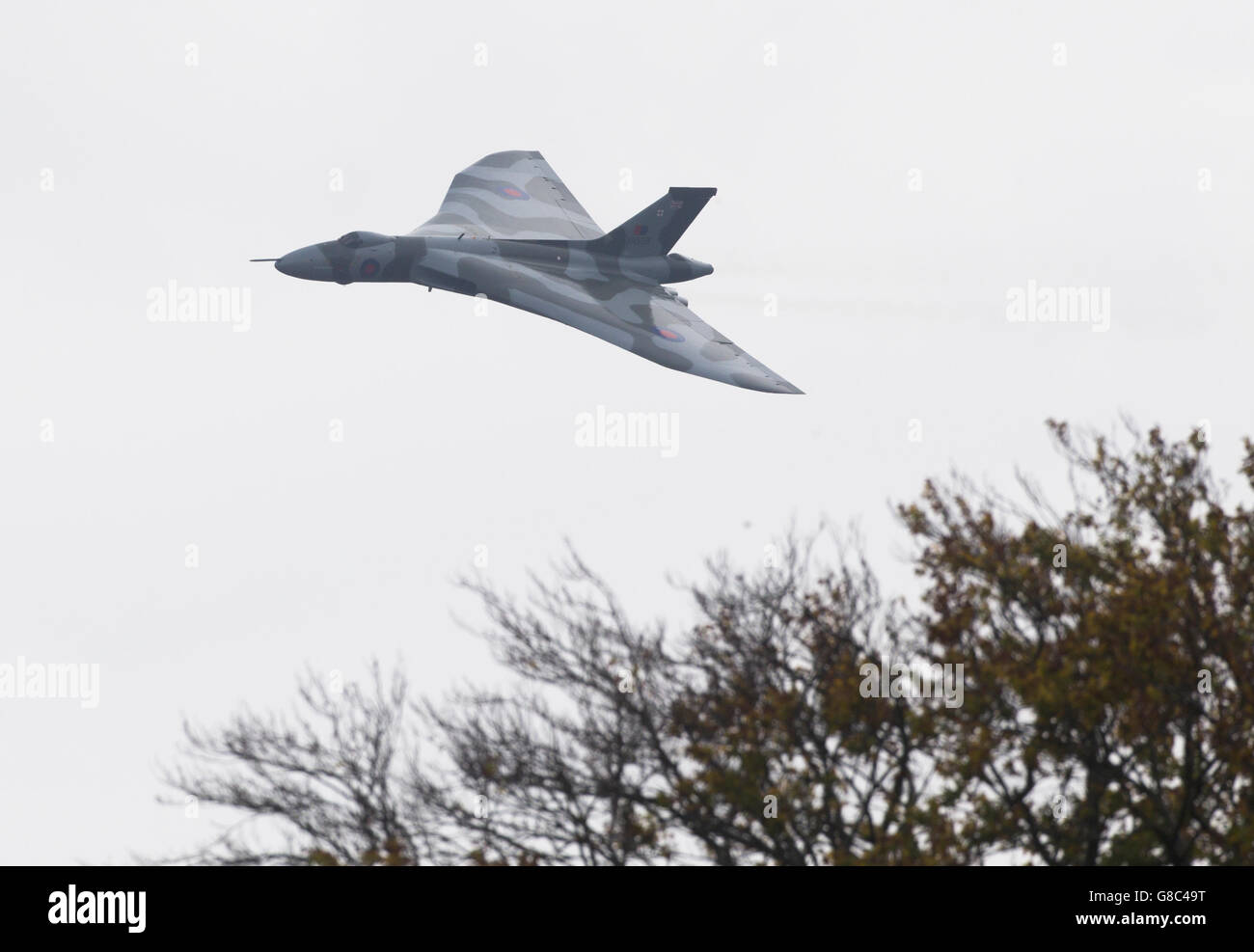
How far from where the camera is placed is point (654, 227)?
152 feet

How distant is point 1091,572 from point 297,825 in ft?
55.2

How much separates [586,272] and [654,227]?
2.34 meters

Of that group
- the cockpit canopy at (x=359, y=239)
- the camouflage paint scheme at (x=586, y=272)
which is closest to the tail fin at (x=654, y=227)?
the camouflage paint scheme at (x=586, y=272)

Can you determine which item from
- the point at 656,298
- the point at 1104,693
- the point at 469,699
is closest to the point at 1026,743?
the point at 1104,693

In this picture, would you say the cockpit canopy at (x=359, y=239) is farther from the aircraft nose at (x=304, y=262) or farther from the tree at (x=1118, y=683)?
the tree at (x=1118, y=683)

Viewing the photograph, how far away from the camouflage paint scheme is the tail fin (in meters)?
0.03

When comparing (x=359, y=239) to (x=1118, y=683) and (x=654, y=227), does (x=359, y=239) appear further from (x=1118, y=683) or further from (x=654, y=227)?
(x=1118, y=683)

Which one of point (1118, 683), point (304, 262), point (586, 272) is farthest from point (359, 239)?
point (1118, 683)

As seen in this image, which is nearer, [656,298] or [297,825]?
[297,825]

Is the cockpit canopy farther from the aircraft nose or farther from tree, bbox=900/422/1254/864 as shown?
tree, bbox=900/422/1254/864

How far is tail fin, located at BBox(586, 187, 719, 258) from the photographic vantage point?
4603 cm
